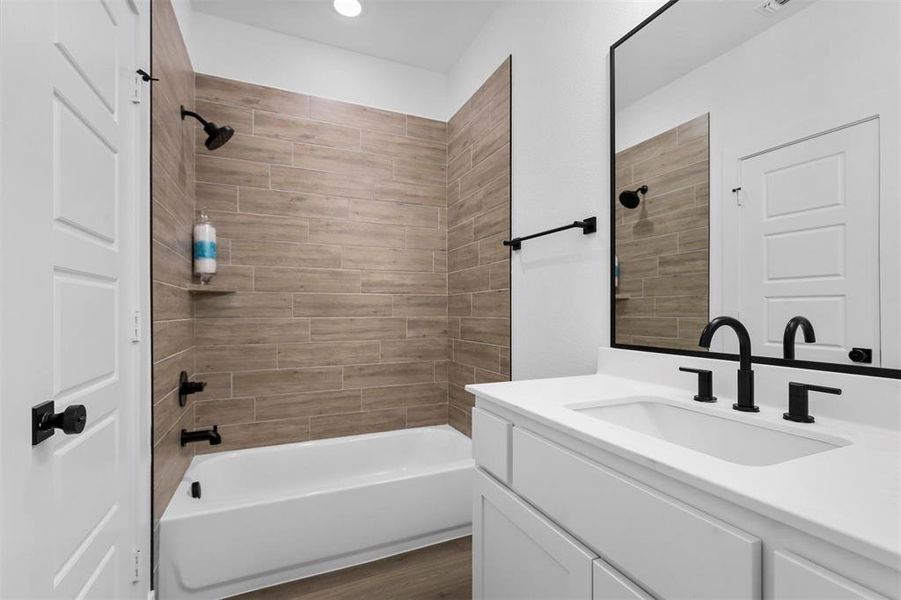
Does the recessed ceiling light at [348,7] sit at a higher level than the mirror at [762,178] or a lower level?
higher

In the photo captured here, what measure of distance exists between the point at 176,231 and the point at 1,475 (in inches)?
55.0

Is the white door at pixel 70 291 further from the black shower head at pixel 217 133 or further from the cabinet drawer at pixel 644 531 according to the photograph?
the cabinet drawer at pixel 644 531

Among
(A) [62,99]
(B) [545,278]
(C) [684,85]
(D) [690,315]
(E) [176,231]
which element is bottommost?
(D) [690,315]

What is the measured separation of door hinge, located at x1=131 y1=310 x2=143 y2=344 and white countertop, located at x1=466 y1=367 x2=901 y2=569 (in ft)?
3.94

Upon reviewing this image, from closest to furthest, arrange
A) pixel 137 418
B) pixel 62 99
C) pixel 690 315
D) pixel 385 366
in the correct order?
pixel 62 99, pixel 690 315, pixel 137 418, pixel 385 366

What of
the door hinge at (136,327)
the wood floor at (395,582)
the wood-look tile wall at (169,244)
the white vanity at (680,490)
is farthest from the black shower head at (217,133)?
the wood floor at (395,582)

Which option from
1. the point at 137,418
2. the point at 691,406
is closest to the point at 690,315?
the point at 691,406

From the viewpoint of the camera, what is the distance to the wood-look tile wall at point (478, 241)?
7.15ft

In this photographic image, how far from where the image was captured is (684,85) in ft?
4.19

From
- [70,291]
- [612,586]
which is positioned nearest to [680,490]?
[612,586]

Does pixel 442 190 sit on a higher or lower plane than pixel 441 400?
higher

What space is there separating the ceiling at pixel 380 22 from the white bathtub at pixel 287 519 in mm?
2328

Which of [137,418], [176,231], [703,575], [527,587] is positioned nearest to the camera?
[703,575]

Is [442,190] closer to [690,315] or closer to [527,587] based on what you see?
[690,315]
